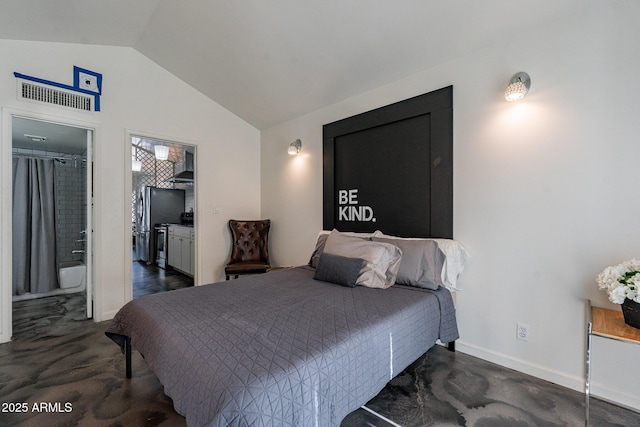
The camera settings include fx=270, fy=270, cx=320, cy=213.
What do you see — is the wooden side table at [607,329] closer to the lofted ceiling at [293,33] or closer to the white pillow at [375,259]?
the white pillow at [375,259]

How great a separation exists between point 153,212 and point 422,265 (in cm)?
600

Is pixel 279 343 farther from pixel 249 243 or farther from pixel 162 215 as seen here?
pixel 162 215

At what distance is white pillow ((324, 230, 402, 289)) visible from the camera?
223cm

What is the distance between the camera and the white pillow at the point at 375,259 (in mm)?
2230

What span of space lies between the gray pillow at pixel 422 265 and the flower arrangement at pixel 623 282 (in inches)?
36.4

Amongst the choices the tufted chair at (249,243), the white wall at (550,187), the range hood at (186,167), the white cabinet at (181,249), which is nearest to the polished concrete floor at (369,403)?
the white wall at (550,187)

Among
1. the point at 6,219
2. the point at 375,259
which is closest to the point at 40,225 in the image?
the point at 6,219

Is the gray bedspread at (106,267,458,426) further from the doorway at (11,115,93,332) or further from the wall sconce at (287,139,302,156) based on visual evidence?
the doorway at (11,115,93,332)

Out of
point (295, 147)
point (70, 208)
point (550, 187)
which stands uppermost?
point (295, 147)

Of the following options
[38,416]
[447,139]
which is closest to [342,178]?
[447,139]

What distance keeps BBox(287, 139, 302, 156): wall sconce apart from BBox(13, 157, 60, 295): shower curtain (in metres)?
3.42

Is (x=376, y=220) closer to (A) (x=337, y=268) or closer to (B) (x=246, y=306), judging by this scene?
(A) (x=337, y=268)

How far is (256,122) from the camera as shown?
4.17 meters

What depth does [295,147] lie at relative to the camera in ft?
11.9
